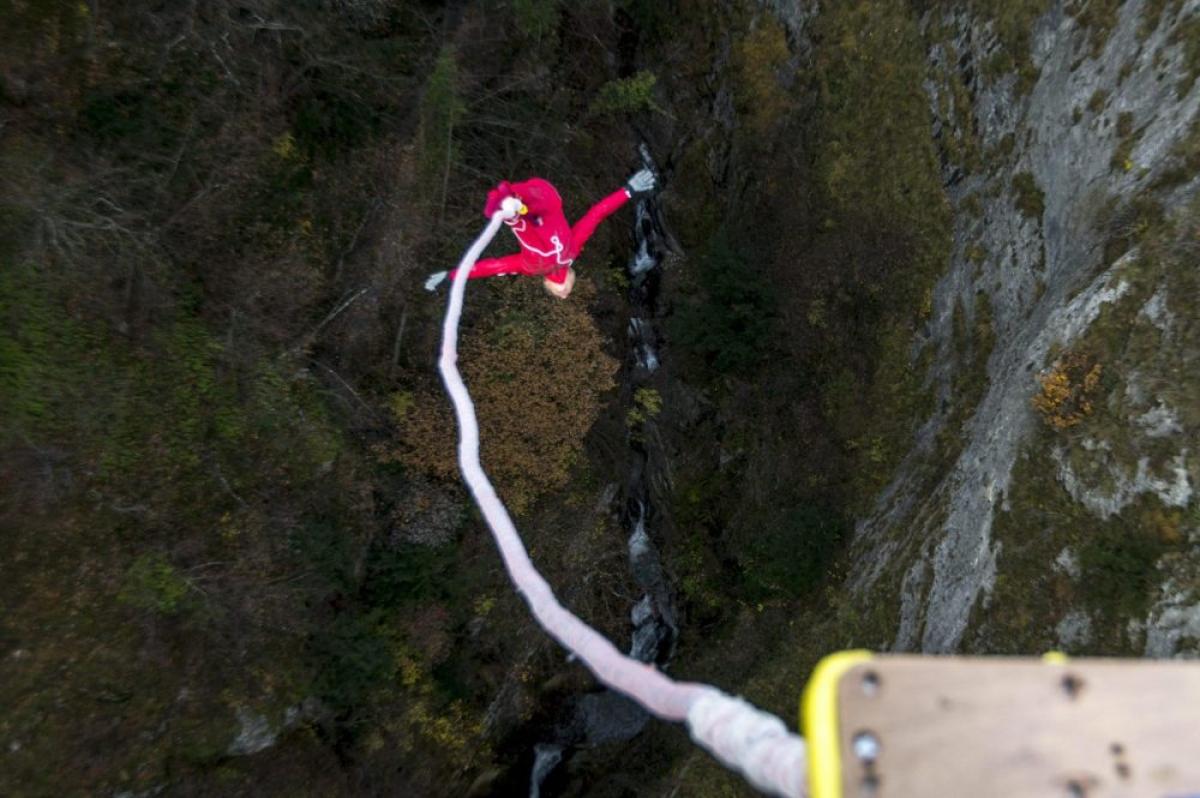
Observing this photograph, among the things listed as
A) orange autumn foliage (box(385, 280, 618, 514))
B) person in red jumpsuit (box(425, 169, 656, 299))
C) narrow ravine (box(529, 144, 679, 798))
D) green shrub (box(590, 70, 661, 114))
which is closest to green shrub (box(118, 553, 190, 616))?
orange autumn foliage (box(385, 280, 618, 514))

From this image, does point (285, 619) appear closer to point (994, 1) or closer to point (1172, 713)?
point (1172, 713)

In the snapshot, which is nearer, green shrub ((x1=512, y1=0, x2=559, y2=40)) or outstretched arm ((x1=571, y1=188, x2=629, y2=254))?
outstretched arm ((x1=571, y1=188, x2=629, y2=254))

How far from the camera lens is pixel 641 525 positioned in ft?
37.8

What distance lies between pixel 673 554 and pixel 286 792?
6305mm

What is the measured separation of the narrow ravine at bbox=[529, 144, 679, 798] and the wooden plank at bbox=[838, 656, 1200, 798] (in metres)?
9.36

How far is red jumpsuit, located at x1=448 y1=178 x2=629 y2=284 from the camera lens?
6.29 metres

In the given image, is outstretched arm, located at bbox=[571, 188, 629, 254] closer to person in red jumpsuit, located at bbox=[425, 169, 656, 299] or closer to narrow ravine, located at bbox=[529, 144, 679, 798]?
person in red jumpsuit, located at bbox=[425, 169, 656, 299]

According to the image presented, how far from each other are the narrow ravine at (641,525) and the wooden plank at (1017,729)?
9.36 meters

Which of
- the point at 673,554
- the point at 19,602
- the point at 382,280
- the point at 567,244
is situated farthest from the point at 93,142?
the point at 673,554

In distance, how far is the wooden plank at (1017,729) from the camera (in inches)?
72.4

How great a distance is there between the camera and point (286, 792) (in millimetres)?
8750

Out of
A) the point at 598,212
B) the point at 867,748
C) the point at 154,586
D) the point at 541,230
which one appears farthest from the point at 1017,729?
the point at 154,586

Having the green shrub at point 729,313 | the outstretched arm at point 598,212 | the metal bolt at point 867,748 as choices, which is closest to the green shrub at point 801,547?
the green shrub at point 729,313

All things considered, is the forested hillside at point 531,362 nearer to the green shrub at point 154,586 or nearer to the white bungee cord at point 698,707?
the green shrub at point 154,586
